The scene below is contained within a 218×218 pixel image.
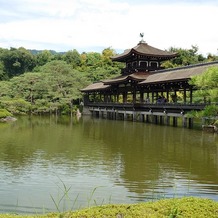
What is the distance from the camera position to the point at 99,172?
11.0 metres

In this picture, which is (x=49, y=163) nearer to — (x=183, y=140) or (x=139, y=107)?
(x=183, y=140)

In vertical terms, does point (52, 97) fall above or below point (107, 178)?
above

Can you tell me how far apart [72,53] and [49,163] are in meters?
65.7

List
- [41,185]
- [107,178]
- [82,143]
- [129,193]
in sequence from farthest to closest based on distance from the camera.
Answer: [82,143] → [107,178] → [41,185] → [129,193]

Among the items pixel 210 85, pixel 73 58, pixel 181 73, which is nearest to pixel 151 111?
pixel 181 73

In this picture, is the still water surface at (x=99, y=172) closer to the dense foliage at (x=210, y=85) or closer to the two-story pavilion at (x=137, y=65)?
the dense foliage at (x=210, y=85)

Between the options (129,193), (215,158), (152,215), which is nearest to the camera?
(152,215)

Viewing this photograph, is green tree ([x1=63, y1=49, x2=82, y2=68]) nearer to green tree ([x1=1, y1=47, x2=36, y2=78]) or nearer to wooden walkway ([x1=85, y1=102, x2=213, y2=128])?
green tree ([x1=1, y1=47, x2=36, y2=78])

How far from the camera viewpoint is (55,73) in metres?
47.8

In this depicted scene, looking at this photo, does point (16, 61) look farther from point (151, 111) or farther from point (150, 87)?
point (151, 111)

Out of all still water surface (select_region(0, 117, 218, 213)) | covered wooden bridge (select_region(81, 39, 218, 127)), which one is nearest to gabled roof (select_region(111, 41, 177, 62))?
covered wooden bridge (select_region(81, 39, 218, 127))

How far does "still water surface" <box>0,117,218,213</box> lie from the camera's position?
793 centimetres

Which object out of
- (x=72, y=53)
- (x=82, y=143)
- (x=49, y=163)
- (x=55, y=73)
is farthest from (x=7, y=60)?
(x=49, y=163)

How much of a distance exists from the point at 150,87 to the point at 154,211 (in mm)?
30275
